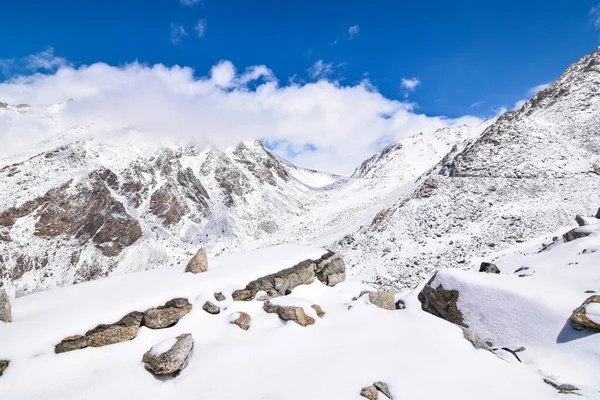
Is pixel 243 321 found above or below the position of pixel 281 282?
below

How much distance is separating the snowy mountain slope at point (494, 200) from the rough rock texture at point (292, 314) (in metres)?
16.2

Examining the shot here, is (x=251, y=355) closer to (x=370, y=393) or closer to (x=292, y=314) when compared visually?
(x=292, y=314)

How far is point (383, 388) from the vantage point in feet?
21.8

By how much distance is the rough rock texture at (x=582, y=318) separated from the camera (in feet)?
30.7

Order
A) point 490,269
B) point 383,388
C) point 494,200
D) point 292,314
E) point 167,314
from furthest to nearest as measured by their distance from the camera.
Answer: point 494,200, point 490,269, point 292,314, point 167,314, point 383,388

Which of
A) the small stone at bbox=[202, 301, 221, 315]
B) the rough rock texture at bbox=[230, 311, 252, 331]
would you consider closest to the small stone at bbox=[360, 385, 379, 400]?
the rough rock texture at bbox=[230, 311, 252, 331]

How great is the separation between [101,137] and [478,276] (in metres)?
99.6

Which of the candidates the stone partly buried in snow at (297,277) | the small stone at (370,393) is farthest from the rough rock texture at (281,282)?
the small stone at (370,393)

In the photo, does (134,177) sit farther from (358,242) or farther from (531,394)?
(531,394)

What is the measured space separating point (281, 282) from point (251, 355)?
12.2 feet

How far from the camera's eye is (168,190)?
82125mm

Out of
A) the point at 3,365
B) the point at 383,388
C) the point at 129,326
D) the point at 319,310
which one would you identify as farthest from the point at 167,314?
the point at 383,388

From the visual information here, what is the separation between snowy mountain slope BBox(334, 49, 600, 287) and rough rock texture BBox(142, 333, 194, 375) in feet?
63.6

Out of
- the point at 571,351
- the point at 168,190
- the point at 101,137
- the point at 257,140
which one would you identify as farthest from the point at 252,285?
the point at 257,140
